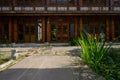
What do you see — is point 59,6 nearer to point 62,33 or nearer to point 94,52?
point 62,33

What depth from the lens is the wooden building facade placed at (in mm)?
32844

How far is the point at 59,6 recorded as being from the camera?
109ft

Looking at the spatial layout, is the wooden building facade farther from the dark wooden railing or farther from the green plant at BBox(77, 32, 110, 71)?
the green plant at BBox(77, 32, 110, 71)

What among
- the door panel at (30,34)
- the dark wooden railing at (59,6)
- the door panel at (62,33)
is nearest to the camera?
the dark wooden railing at (59,6)

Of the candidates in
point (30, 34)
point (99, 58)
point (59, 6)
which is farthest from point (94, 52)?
point (30, 34)

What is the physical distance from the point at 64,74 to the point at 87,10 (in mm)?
Result: 23024

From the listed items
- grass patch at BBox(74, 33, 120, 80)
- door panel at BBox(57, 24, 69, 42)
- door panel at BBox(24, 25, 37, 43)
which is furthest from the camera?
door panel at BBox(57, 24, 69, 42)

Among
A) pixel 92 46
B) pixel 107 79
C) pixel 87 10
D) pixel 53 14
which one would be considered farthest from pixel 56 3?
pixel 107 79

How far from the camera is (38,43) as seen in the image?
3303 centimetres

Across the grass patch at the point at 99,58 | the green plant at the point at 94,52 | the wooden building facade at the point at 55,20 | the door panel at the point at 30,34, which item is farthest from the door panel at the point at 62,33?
the green plant at the point at 94,52

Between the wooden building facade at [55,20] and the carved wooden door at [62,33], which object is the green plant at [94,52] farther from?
the carved wooden door at [62,33]

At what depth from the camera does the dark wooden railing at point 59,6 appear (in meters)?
32.8

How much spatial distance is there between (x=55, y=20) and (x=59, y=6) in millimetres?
1714

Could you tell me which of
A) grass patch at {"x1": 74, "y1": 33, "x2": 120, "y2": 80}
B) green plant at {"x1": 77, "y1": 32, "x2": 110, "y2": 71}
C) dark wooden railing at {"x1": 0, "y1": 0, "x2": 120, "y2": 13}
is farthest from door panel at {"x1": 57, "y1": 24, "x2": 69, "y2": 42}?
green plant at {"x1": 77, "y1": 32, "x2": 110, "y2": 71}
